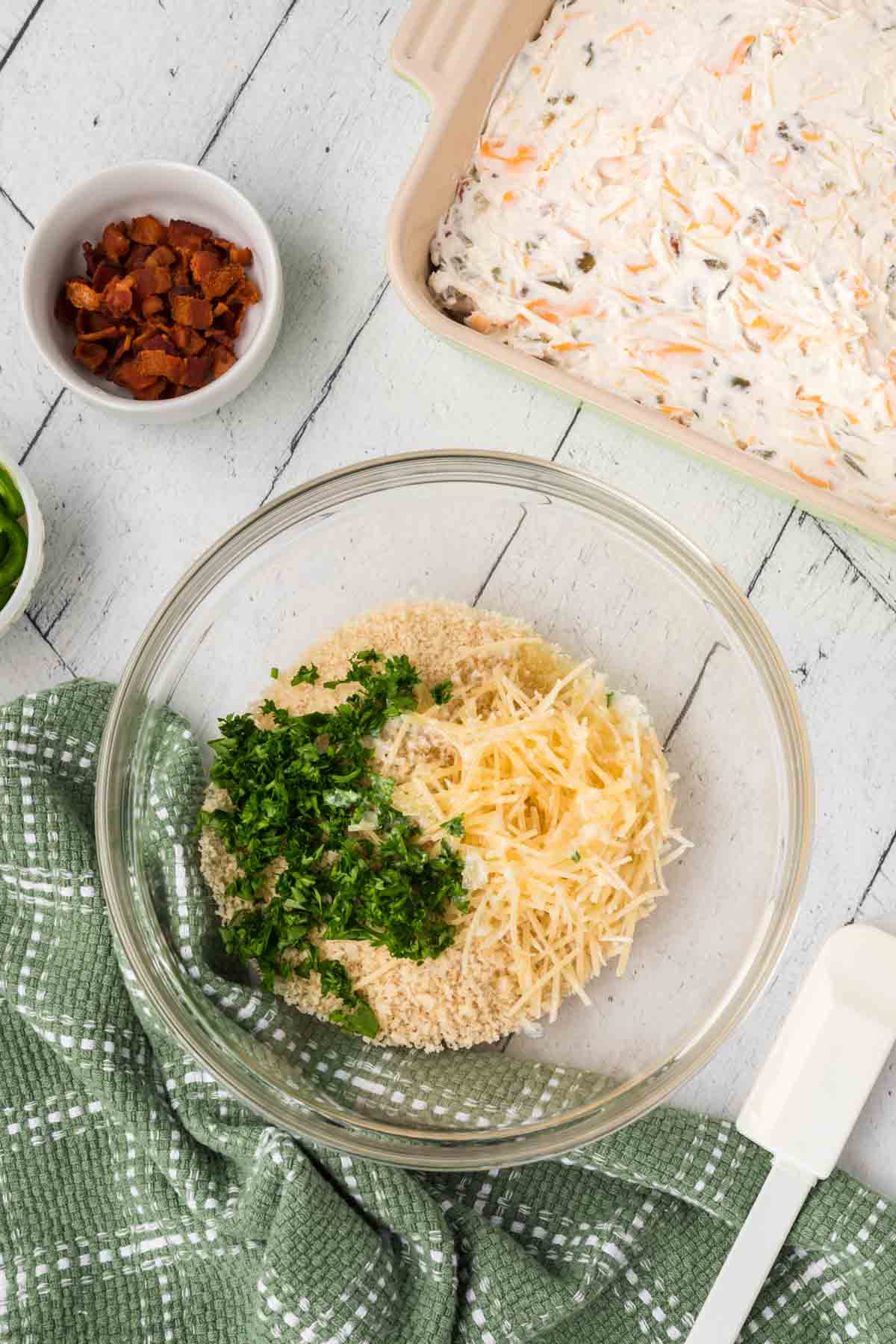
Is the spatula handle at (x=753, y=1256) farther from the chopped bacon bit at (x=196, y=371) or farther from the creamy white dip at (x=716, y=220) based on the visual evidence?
the chopped bacon bit at (x=196, y=371)

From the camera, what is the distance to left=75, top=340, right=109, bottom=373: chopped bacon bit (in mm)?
1477

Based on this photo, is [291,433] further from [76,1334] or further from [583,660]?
[76,1334]

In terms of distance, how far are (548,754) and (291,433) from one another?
0.54 metres

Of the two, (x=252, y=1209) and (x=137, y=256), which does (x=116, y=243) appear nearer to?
(x=137, y=256)

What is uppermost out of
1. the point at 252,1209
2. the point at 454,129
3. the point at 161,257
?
the point at 454,129

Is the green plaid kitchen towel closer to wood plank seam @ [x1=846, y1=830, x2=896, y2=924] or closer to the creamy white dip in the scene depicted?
Answer: wood plank seam @ [x1=846, y1=830, x2=896, y2=924]

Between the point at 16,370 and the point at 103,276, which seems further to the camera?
the point at 16,370

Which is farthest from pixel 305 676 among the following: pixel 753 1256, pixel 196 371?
pixel 753 1256

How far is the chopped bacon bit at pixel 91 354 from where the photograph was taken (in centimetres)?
148

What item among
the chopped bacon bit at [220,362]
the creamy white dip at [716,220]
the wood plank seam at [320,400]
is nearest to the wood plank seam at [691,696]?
the creamy white dip at [716,220]

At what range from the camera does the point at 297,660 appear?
1512 millimetres

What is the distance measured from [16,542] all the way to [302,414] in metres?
0.38

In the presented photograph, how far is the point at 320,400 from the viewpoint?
1.54m

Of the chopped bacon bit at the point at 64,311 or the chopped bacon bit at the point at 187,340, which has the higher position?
the chopped bacon bit at the point at 187,340
